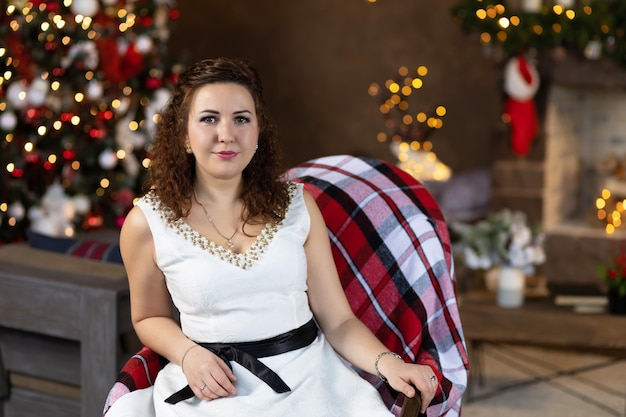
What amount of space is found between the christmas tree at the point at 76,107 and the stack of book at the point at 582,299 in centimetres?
190

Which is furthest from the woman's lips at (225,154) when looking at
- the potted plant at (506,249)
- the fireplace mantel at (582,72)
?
the fireplace mantel at (582,72)

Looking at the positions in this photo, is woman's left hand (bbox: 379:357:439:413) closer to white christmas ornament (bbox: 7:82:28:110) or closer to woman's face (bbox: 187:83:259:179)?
woman's face (bbox: 187:83:259:179)

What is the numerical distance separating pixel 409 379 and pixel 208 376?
15.8 inches

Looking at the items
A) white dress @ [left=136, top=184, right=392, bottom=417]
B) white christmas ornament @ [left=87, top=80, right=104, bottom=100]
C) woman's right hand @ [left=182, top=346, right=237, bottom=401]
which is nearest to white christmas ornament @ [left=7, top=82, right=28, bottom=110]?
white christmas ornament @ [left=87, top=80, right=104, bottom=100]

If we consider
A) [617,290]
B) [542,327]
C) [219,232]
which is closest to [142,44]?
[542,327]

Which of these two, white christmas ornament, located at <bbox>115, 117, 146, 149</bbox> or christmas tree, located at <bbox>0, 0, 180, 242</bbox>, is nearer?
christmas tree, located at <bbox>0, 0, 180, 242</bbox>

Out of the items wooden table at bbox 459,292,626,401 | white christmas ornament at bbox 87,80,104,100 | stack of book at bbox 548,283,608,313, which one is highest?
white christmas ornament at bbox 87,80,104,100

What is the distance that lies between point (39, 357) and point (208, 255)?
115 cm

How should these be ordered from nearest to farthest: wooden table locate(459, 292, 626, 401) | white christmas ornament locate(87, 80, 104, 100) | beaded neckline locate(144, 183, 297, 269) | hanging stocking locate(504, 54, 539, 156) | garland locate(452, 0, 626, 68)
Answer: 1. beaded neckline locate(144, 183, 297, 269)
2. wooden table locate(459, 292, 626, 401)
3. white christmas ornament locate(87, 80, 104, 100)
4. garland locate(452, 0, 626, 68)
5. hanging stocking locate(504, 54, 539, 156)

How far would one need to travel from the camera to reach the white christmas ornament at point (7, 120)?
3811 mm

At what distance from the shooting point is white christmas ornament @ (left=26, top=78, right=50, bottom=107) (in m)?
3.92

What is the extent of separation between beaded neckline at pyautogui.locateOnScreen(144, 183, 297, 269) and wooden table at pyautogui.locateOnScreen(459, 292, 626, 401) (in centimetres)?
166

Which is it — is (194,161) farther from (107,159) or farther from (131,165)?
(131,165)

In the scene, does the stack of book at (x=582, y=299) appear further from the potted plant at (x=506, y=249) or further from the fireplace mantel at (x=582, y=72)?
the fireplace mantel at (x=582, y=72)
